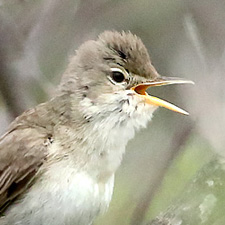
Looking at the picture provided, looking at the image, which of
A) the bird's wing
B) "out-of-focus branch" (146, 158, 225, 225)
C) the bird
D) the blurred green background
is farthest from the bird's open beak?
the blurred green background

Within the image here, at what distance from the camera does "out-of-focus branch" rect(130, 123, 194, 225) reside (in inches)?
119

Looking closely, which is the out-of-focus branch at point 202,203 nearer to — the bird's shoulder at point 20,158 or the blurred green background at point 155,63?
the bird's shoulder at point 20,158

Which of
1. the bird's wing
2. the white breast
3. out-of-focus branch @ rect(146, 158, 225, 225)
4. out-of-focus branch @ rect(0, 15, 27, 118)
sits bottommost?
out-of-focus branch @ rect(146, 158, 225, 225)

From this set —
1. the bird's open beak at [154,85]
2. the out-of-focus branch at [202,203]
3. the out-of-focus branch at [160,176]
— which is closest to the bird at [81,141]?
the bird's open beak at [154,85]

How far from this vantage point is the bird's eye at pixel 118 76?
2436mm

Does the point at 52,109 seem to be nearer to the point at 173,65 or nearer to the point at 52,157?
the point at 52,157

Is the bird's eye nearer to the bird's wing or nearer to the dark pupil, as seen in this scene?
the dark pupil

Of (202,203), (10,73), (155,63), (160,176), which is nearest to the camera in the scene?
(202,203)

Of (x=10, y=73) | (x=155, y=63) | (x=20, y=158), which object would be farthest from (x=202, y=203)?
(x=155, y=63)

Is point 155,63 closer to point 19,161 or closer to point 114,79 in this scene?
point 114,79

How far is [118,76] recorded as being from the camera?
2.44m

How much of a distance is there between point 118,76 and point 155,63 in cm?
121

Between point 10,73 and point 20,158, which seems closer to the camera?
point 20,158

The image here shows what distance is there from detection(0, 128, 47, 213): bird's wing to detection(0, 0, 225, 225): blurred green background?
570mm
